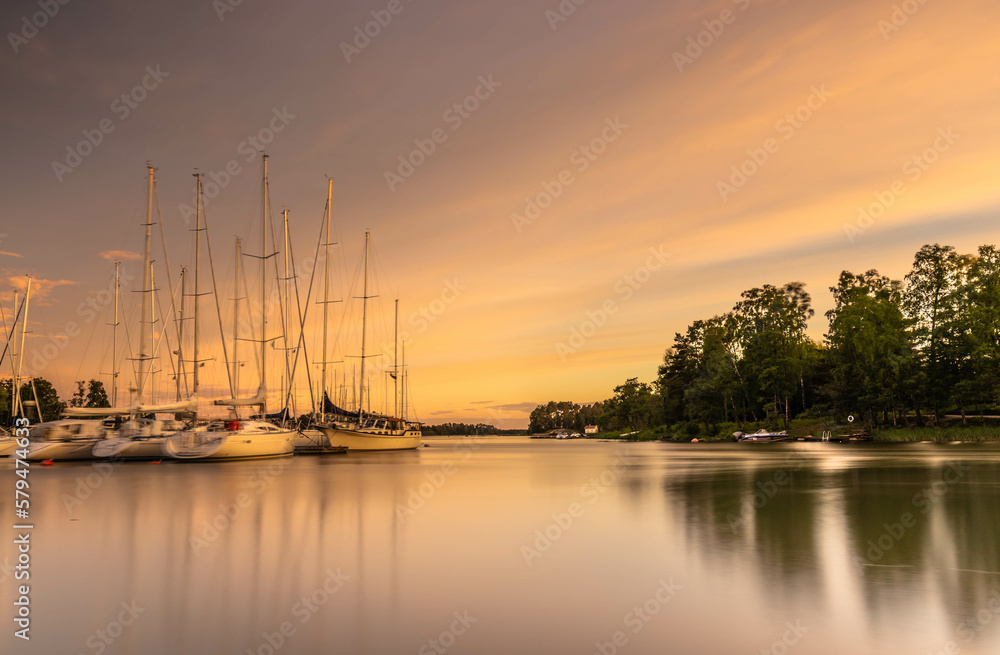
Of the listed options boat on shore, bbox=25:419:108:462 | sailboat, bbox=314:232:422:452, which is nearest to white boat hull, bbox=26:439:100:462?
boat on shore, bbox=25:419:108:462

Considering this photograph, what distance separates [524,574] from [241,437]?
3839cm

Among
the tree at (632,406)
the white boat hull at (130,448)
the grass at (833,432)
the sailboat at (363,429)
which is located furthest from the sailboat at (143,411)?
the tree at (632,406)

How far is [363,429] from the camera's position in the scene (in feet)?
220

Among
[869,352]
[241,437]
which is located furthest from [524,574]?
[869,352]

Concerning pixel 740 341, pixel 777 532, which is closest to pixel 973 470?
pixel 777 532

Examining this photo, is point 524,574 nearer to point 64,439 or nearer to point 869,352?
point 64,439

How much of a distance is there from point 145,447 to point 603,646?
153ft

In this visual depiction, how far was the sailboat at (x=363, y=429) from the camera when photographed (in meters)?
61.5

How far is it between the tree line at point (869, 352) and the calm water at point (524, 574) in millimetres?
58421

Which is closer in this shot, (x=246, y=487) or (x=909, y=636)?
(x=909, y=636)

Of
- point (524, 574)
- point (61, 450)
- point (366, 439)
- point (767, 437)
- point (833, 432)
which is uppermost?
point (524, 574)

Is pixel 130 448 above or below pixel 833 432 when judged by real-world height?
above

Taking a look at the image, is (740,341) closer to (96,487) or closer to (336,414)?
(336,414)

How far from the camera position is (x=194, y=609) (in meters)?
9.20
